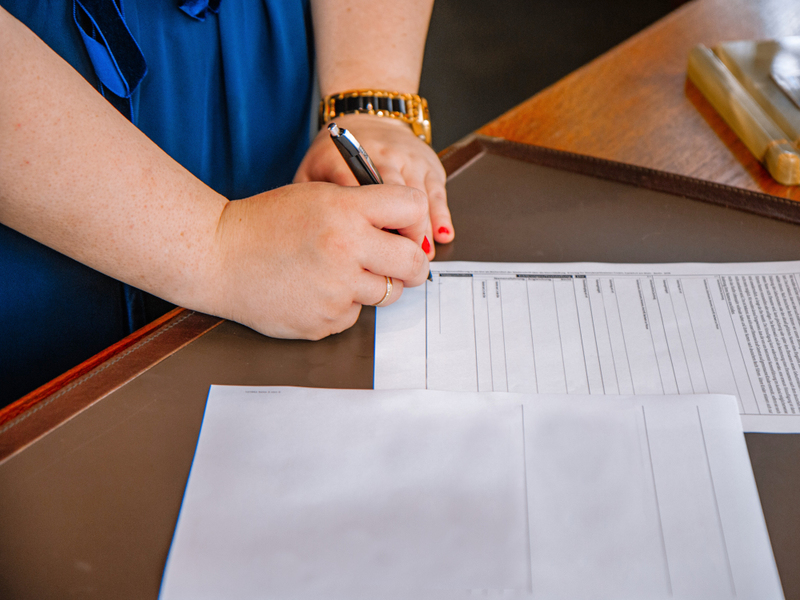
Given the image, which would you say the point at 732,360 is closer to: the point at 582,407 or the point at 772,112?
the point at 582,407

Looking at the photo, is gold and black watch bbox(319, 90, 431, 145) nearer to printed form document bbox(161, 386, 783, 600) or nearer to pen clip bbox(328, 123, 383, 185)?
pen clip bbox(328, 123, 383, 185)

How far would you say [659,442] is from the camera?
0.45 m

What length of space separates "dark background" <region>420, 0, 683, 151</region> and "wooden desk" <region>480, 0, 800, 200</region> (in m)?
1.08

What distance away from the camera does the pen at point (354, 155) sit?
53 cm

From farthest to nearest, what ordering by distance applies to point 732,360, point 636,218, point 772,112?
point 772,112, point 636,218, point 732,360

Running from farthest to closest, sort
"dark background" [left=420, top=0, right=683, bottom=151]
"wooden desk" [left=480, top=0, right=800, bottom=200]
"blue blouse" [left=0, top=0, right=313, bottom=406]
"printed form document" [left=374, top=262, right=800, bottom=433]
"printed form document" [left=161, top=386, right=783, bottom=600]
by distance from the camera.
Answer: "dark background" [left=420, top=0, right=683, bottom=151] → "wooden desk" [left=480, top=0, right=800, bottom=200] → "blue blouse" [left=0, top=0, right=313, bottom=406] → "printed form document" [left=374, top=262, right=800, bottom=433] → "printed form document" [left=161, top=386, right=783, bottom=600]

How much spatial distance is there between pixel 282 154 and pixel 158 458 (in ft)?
1.79

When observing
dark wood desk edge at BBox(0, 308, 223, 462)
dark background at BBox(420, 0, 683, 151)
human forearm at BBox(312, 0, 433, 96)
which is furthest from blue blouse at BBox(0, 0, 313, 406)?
dark background at BBox(420, 0, 683, 151)

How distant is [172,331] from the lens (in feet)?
1.82

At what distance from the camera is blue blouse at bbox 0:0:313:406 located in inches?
23.6

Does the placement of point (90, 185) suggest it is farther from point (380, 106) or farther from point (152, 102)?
point (380, 106)

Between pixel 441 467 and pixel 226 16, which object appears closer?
pixel 441 467

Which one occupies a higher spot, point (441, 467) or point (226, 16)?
point (226, 16)

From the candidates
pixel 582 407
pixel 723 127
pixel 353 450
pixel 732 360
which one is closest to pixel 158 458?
pixel 353 450
